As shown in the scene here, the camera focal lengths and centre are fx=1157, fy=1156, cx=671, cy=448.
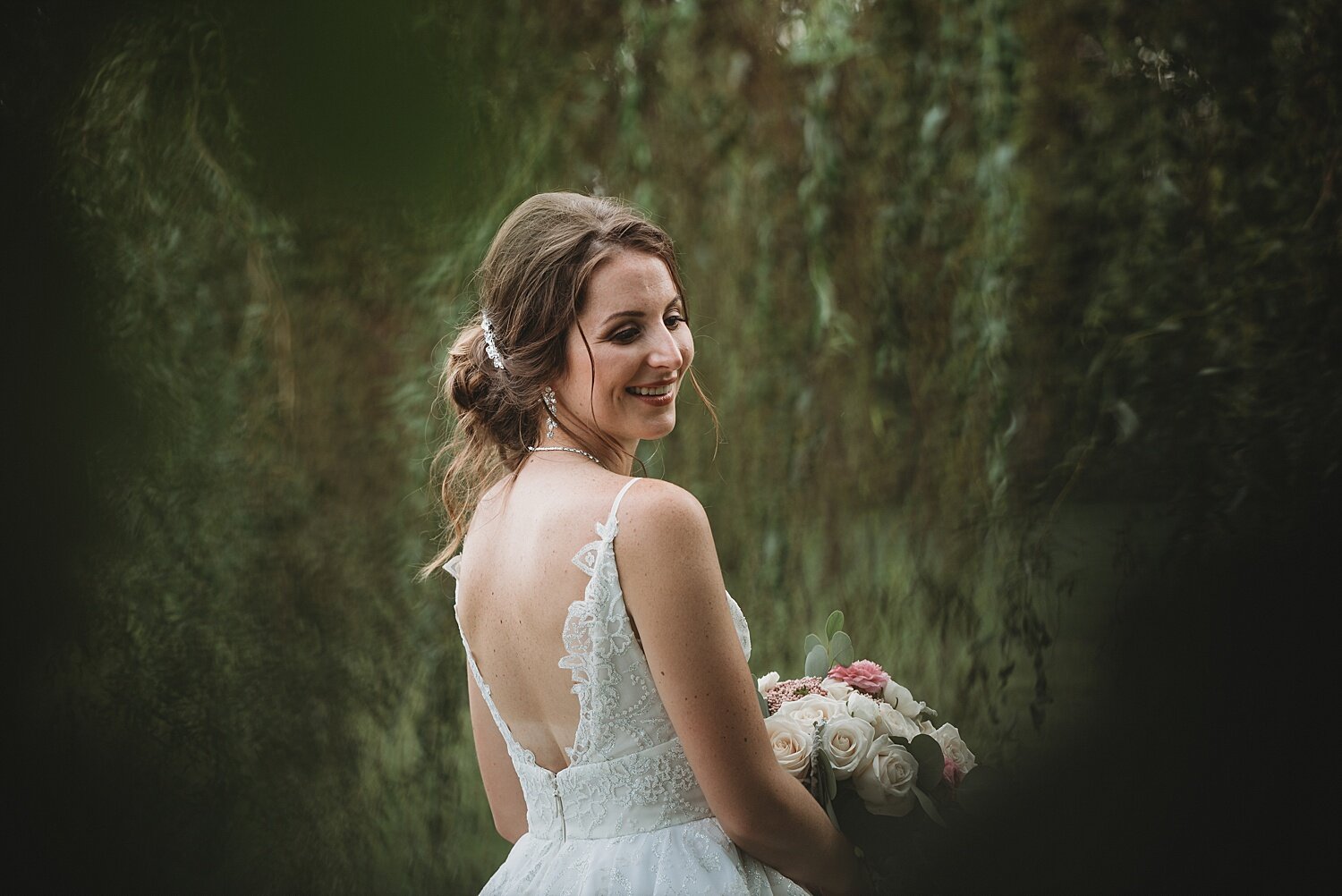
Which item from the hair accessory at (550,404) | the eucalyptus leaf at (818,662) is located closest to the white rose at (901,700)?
the eucalyptus leaf at (818,662)

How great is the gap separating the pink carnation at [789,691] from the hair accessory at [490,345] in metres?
0.57

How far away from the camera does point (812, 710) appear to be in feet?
4.80

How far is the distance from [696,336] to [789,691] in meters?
1.25

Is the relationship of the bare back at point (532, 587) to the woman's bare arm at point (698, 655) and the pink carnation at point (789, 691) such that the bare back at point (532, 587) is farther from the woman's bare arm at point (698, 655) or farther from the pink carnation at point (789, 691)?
the pink carnation at point (789, 691)

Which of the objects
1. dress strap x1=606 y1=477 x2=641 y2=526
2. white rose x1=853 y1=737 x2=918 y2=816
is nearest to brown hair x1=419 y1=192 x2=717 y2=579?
dress strap x1=606 y1=477 x2=641 y2=526

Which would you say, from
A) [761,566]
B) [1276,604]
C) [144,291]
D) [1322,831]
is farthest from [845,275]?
[144,291]

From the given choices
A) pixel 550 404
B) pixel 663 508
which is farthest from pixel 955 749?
pixel 550 404

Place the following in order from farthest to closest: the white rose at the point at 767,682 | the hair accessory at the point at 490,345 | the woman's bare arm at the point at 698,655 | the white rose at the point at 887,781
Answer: the white rose at the point at 767,682
the hair accessory at the point at 490,345
the white rose at the point at 887,781
the woman's bare arm at the point at 698,655

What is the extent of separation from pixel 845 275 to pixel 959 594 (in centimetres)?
70

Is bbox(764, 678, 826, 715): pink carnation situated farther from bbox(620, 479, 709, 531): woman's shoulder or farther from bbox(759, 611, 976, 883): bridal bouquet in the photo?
bbox(620, 479, 709, 531): woman's shoulder

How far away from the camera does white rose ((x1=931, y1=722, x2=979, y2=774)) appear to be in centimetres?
146

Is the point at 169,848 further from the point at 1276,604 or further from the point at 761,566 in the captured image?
the point at 1276,604

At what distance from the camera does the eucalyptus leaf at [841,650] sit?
164cm

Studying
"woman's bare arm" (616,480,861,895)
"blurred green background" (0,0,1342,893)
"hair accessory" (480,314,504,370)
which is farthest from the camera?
"blurred green background" (0,0,1342,893)
